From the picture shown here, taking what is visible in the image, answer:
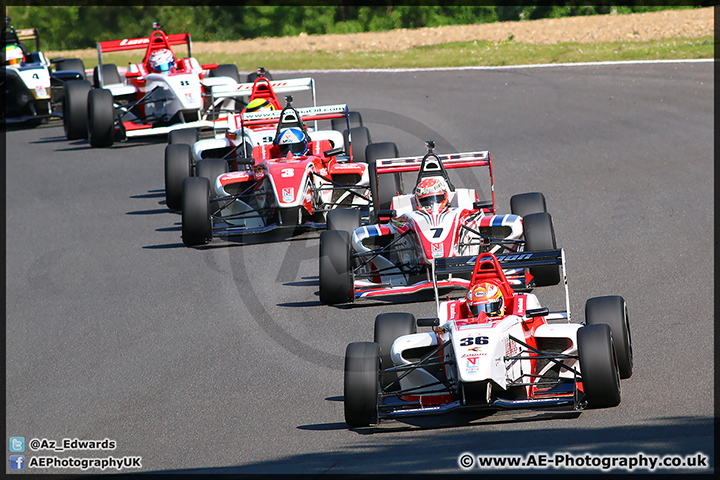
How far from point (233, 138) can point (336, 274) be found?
272 inches

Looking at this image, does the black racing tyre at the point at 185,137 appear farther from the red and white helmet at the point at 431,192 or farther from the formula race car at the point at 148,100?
the red and white helmet at the point at 431,192

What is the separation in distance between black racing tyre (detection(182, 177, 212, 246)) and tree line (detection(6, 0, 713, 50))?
46658 millimetres

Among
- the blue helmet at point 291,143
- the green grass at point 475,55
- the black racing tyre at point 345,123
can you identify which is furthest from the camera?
the green grass at point 475,55

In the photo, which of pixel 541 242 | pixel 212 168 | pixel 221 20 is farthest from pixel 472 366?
pixel 221 20

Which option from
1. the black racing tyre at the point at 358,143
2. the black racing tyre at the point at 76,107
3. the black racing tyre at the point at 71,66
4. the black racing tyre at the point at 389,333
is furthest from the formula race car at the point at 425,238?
the black racing tyre at the point at 71,66

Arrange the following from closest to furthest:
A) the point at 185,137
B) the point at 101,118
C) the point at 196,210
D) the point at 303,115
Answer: the point at 196,210 < the point at 303,115 < the point at 185,137 < the point at 101,118

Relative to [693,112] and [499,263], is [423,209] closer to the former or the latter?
[499,263]

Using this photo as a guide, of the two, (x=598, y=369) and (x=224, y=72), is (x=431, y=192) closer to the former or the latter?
(x=598, y=369)

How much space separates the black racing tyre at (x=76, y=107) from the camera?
23.8 metres

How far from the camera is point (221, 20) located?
63.5m

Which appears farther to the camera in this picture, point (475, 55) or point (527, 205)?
point (475, 55)

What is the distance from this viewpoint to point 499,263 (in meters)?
9.39

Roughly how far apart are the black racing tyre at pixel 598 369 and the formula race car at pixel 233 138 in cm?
944

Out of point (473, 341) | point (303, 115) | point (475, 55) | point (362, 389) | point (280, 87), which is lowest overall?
point (362, 389)
